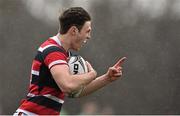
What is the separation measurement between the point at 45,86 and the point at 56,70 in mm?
218

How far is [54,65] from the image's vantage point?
282cm

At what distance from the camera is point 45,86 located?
9.77ft

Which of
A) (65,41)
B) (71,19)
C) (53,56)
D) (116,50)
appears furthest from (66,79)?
(116,50)

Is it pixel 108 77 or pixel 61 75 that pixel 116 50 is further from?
pixel 61 75

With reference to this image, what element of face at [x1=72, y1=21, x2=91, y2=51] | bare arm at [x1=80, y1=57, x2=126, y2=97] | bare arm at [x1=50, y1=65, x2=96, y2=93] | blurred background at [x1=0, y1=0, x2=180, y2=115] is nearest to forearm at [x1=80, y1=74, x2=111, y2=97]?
bare arm at [x1=80, y1=57, x2=126, y2=97]

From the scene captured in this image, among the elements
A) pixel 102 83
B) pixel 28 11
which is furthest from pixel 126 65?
pixel 102 83

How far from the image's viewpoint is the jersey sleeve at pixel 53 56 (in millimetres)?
2836

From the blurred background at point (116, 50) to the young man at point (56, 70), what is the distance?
3757mm

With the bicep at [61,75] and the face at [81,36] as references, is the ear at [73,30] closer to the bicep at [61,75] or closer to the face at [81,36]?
the face at [81,36]

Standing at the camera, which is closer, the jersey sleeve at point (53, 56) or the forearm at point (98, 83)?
the jersey sleeve at point (53, 56)

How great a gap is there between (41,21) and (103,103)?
1364 mm

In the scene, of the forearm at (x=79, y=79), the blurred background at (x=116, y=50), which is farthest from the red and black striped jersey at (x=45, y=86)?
the blurred background at (x=116, y=50)

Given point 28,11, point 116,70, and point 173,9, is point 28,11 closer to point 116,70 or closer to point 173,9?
point 173,9

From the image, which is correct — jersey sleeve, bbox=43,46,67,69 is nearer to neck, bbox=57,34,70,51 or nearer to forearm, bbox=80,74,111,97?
neck, bbox=57,34,70,51
